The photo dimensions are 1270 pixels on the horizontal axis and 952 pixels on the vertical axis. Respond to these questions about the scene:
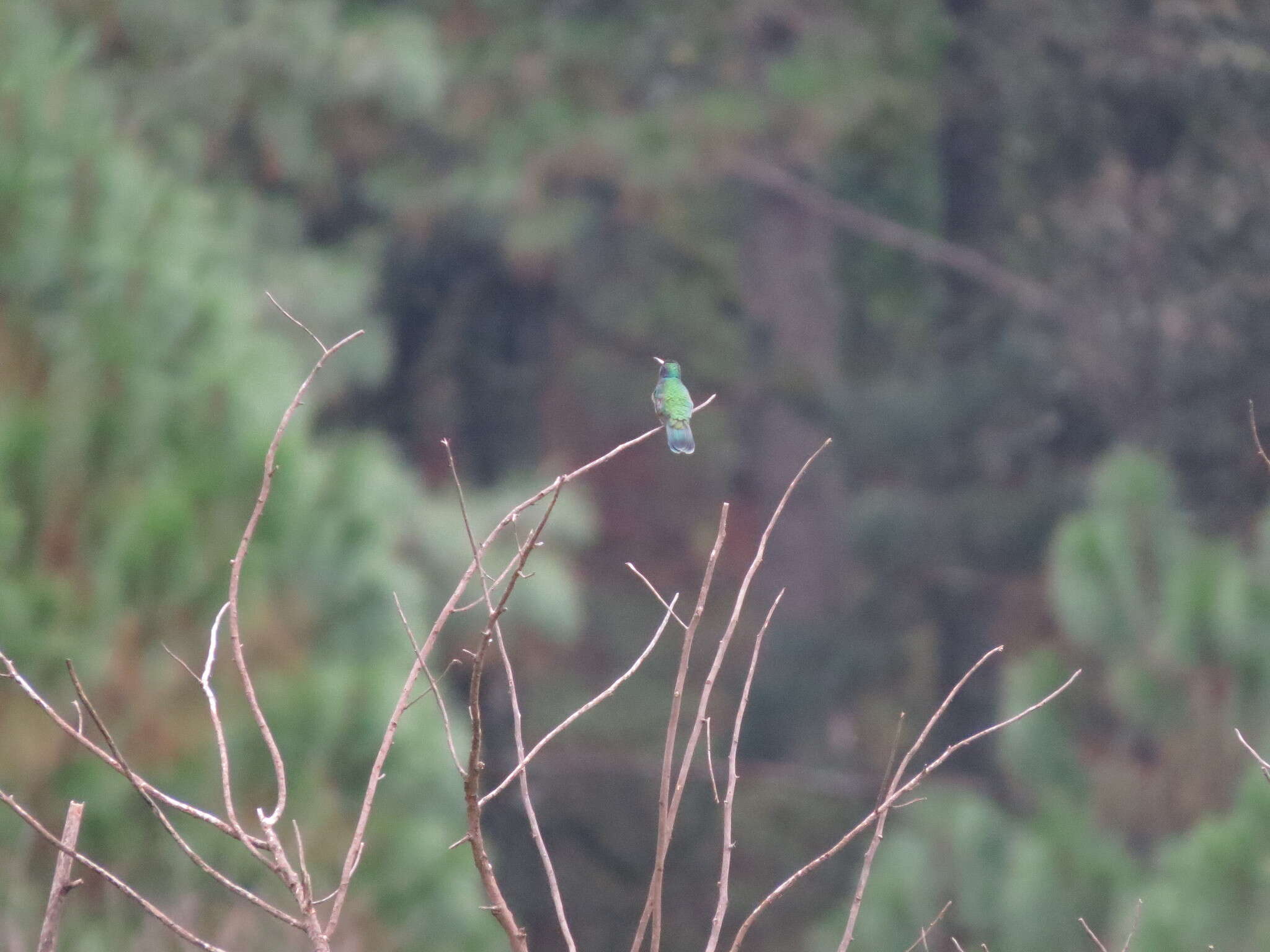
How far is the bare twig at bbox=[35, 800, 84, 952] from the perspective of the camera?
1128mm

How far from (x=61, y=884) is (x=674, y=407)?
2.24m

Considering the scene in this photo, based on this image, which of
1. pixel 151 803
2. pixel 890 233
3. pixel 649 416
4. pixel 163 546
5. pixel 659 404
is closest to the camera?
pixel 151 803

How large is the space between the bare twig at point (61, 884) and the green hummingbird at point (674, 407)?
1.87 m

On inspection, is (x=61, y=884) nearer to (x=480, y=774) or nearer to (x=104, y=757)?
(x=104, y=757)

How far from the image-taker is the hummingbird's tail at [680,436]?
10.1ft

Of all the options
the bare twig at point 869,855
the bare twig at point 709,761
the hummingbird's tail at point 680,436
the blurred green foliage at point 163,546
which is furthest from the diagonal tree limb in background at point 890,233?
the bare twig at point 869,855

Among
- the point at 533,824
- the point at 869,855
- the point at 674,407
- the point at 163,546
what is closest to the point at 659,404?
the point at 674,407

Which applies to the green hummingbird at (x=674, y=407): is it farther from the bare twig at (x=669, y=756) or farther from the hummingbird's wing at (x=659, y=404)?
the bare twig at (x=669, y=756)

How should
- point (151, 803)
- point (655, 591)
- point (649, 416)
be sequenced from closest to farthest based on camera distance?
point (151, 803) → point (655, 591) → point (649, 416)

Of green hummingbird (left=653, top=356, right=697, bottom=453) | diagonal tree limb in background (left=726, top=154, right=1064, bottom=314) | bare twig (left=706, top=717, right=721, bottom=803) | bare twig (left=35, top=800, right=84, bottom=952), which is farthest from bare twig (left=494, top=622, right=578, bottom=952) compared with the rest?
diagonal tree limb in background (left=726, top=154, right=1064, bottom=314)

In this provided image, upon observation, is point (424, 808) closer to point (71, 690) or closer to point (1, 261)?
point (71, 690)

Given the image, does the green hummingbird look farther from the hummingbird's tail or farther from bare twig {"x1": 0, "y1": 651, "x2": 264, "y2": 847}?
bare twig {"x1": 0, "y1": 651, "x2": 264, "y2": 847}

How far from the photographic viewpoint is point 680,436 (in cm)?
316

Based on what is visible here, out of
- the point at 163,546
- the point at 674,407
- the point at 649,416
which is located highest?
the point at 674,407
